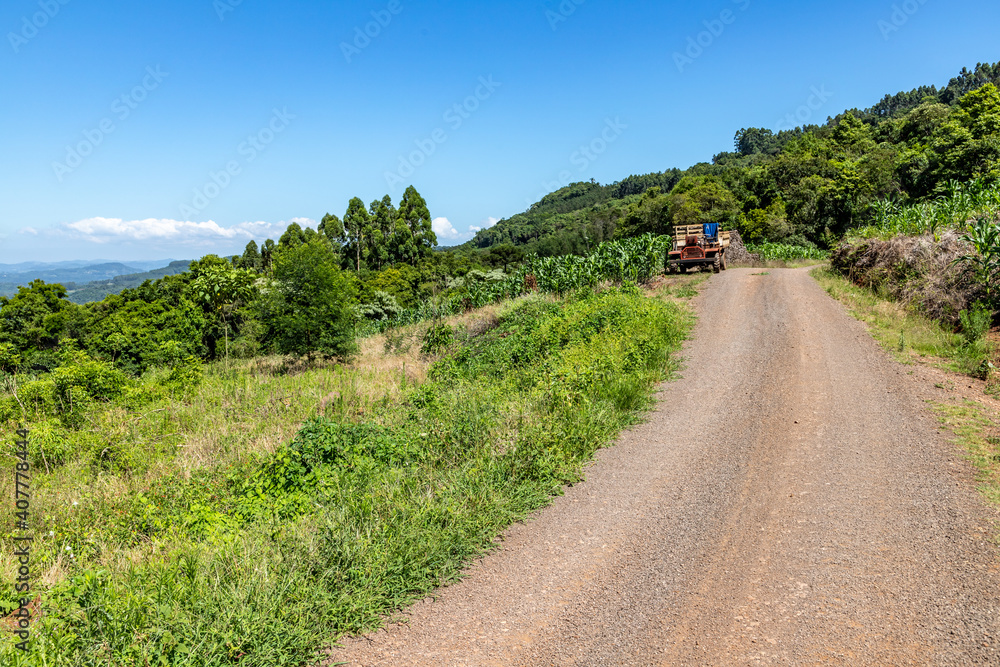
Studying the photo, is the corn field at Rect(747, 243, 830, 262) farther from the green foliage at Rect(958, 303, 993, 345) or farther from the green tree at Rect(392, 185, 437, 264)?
the green tree at Rect(392, 185, 437, 264)

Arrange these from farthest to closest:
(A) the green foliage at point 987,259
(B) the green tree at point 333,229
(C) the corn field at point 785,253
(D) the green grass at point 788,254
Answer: (B) the green tree at point 333,229, (C) the corn field at point 785,253, (D) the green grass at point 788,254, (A) the green foliage at point 987,259

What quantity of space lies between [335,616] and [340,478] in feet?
7.54

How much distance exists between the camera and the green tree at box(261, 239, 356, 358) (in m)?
21.7

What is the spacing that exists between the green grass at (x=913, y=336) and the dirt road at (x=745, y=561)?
8.97 feet

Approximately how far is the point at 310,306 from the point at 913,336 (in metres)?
20.1

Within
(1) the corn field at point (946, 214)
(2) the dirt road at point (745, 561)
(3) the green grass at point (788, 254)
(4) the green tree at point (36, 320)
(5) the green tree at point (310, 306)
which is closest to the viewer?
(2) the dirt road at point (745, 561)

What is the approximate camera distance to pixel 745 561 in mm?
4539

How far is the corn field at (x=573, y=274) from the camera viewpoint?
23422 millimetres

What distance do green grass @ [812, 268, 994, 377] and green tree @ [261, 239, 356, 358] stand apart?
18.3m

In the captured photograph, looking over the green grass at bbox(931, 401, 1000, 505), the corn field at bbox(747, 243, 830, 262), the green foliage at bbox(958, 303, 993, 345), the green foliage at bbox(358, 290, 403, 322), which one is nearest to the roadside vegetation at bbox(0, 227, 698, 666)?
the green grass at bbox(931, 401, 1000, 505)

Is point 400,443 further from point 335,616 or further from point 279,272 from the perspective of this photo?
point 279,272

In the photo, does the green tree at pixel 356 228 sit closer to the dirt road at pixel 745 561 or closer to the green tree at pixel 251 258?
the green tree at pixel 251 258

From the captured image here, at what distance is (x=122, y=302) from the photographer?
4669 centimetres

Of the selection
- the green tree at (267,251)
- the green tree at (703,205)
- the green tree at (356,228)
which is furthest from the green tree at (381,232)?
the green tree at (703,205)
